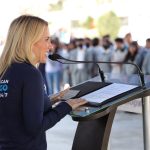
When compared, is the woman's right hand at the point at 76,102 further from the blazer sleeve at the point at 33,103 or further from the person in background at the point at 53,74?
the person in background at the point at 53,74

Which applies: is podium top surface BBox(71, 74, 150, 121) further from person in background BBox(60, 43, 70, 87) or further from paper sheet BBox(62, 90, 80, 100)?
person in background BBox(60, 43, 70, 87)

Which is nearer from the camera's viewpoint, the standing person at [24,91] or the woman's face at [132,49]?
the standing person at [24,91]

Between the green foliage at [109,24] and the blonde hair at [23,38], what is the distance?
22525mm

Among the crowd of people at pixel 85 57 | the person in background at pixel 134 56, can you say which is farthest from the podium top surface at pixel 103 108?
the crowd of people at pixel 85 57

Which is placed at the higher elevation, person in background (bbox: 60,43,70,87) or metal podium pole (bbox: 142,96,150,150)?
metal podium pole (bbox: 142,96,150,150)

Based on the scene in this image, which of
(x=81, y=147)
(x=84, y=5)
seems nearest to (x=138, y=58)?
(x=81, y=147)

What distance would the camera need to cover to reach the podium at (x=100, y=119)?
8.17ft

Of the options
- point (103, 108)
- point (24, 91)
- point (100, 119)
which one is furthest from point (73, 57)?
point (24, 91)

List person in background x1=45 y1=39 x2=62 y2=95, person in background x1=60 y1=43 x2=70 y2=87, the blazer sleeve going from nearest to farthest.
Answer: the blazer sleeve, person in background x1=45 y1=39 x2=62 y2=95, person in background x1=60 y1=43 x2=70 y2=87

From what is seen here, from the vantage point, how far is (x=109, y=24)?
25.5 m

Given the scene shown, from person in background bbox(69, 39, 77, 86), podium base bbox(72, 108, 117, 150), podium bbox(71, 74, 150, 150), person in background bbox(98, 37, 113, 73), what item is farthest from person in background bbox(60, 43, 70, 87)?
podium base bbox(72, 108, 117, 150)

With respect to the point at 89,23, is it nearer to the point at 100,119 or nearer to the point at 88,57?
the point at 88,57

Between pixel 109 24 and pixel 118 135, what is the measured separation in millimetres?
19462

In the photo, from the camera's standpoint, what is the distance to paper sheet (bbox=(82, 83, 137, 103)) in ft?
8.64
